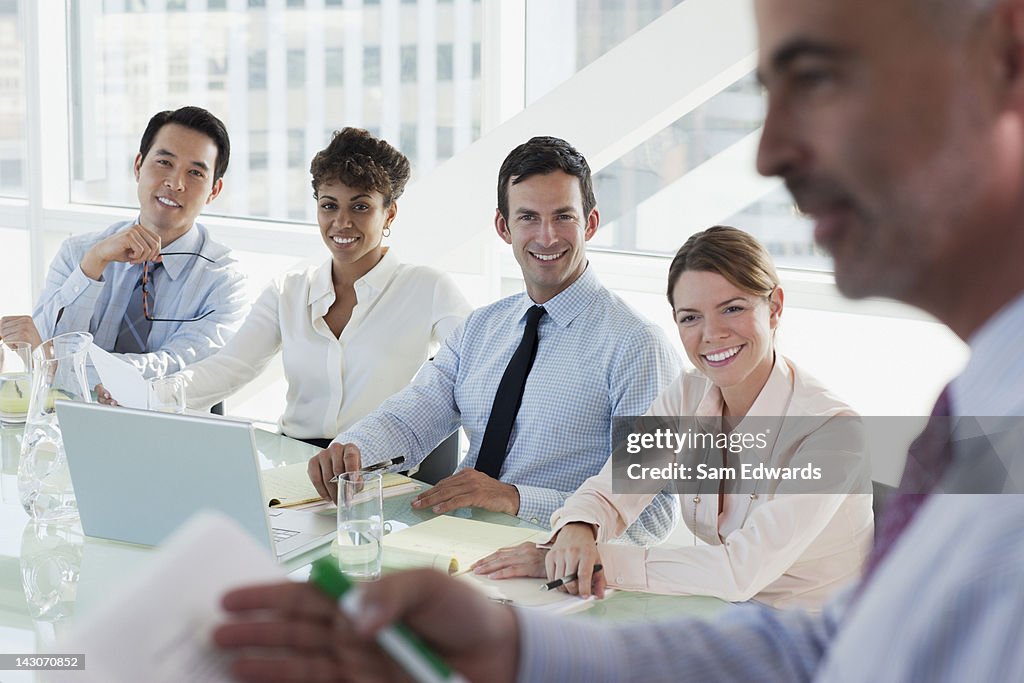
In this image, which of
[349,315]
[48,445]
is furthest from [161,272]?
[48,445]

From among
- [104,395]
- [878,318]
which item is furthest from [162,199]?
[878,318]

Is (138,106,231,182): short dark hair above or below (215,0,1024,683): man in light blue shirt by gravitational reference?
above

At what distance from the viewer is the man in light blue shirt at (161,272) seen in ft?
10.8

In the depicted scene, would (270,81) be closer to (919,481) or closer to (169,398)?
(169,398)

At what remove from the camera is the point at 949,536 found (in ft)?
2.15

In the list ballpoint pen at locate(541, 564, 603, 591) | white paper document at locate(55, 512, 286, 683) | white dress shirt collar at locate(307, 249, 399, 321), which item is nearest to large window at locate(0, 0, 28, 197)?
white dress shirt collar at locate(307, 249, 399, 321)

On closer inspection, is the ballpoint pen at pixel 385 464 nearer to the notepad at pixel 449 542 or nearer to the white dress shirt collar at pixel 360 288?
the notepad at pixel 449 542

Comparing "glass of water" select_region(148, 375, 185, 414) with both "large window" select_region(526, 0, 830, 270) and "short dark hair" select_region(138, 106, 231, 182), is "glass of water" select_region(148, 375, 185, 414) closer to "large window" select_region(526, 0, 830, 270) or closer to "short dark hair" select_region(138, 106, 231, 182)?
"short dark hair" select_region(138, 106, 231, 182)

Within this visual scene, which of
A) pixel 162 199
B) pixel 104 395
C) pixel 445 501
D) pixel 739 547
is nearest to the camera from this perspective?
pixel 739 547

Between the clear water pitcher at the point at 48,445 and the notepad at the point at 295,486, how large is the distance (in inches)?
13.9

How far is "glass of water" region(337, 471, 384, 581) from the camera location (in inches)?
64.9

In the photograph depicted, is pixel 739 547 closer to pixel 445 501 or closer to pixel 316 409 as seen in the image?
pixel 445 501

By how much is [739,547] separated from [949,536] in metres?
1.08

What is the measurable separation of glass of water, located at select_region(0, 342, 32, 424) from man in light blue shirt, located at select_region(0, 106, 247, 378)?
51 cm
